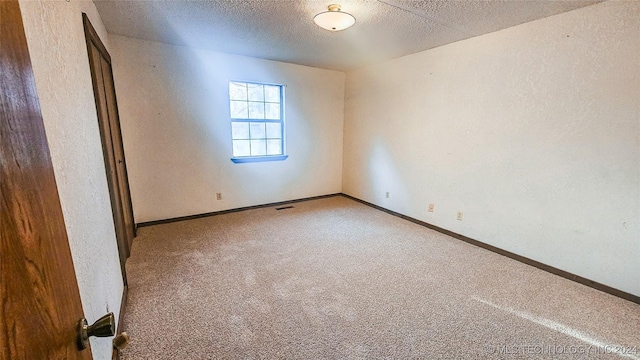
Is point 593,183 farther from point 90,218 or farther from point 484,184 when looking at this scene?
point 90,218

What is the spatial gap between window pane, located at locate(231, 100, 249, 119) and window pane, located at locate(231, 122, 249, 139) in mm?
99

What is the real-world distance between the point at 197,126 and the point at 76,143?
2393 mm

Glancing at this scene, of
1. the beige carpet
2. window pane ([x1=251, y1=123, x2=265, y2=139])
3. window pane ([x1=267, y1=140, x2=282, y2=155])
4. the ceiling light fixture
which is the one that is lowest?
the beige carpet

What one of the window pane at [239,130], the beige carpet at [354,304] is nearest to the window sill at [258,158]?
the window pane at [239,130]

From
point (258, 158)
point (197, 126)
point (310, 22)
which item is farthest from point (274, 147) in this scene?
point (310, 22)

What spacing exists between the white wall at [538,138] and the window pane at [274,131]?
178cm

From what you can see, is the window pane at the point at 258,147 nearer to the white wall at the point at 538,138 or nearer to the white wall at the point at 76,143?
the white wall at the point at 538,138

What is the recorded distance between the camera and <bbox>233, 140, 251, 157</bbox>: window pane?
4.01 metres

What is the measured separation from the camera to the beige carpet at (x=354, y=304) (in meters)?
1.62

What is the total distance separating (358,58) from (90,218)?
11.4 ft

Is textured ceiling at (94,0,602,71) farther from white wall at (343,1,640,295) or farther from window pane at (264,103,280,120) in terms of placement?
window pane at (264,103,280,120)

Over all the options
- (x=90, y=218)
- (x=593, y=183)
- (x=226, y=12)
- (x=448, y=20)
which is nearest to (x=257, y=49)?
(x=226, y=12)

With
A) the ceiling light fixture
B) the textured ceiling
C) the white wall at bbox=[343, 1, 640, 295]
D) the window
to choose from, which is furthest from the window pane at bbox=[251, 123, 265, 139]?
the ceiling light fixture

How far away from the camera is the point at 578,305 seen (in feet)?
6.63
